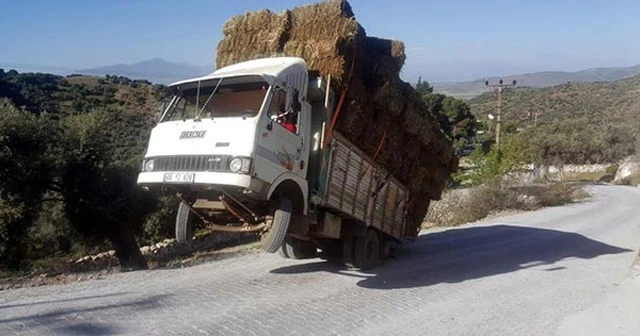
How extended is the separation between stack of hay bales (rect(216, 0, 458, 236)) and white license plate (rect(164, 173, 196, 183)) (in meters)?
2.66

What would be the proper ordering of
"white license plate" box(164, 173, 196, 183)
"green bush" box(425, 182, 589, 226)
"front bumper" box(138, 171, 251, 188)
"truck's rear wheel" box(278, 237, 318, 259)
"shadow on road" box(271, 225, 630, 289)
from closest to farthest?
"front bumper" box(138, 171, 251, 188)
"white license plate" box(164, 173, 196, 183)
"shadow on road" box(271, 225, 630, 289)
"truck's rear wheel" box(278, 237, 318, 259)
"green bush" box(425, 182, 589, 226)

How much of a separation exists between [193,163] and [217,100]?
1.46 meters

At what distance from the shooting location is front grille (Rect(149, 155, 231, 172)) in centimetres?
789

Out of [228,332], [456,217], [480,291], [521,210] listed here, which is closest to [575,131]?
[521,210]

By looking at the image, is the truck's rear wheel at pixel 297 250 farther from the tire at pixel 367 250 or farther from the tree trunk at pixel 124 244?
the tree trunk at pixel 124 244

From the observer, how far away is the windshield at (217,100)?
8.80 metres

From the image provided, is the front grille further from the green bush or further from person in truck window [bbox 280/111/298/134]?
the green bush

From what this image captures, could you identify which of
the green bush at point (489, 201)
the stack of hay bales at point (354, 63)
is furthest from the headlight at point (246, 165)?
the green bush at point (489, 201)

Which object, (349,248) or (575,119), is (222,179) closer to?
(349,248)

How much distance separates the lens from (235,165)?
7809 millimetres

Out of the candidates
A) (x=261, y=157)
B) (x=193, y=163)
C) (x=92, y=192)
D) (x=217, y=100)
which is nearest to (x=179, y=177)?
(x=193, y=163)

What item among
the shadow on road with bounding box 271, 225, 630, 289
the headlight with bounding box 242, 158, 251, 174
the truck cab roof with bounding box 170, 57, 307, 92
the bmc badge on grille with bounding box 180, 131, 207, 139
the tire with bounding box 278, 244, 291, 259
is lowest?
the shadow on road with bounding box 271, 225, 630, 289

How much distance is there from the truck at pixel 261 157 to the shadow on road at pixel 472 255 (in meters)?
0.84

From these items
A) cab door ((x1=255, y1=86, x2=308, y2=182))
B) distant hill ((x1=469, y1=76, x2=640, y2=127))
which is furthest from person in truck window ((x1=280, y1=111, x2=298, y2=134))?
distant hill ((x1=469, y1=76, x2=640, y2=127))
